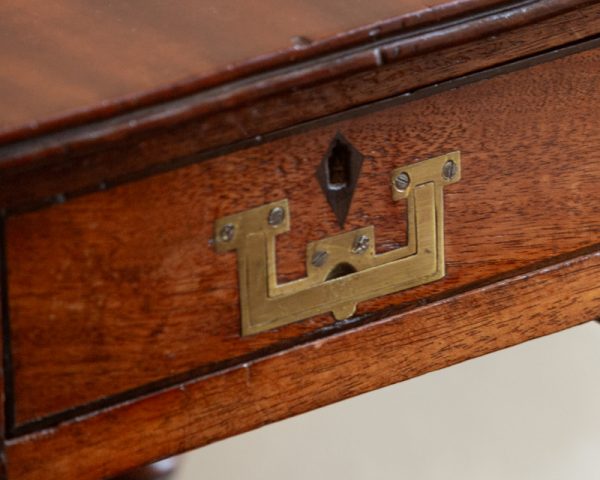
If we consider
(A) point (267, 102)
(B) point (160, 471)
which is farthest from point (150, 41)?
(B) point (160, 471)

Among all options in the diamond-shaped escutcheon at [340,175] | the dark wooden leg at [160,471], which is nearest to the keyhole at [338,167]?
the diamond-shaped escutcheon at [340,175]

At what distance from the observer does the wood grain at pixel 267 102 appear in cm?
113

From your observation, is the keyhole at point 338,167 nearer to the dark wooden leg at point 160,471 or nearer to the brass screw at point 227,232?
the brass screw at point 227,232

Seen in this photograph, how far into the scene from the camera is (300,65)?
1.20m

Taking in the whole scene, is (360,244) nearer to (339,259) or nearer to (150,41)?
(339,259)

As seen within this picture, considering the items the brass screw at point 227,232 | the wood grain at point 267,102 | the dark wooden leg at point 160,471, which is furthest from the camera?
the dark wooden leg at point 160,471

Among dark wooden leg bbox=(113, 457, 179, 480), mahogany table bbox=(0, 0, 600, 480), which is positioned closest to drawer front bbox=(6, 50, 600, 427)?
mahogany table bbox=(0, 0, 600, 480)

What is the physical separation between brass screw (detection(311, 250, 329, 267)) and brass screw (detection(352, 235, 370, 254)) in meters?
0.02

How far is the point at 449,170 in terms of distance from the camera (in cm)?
132

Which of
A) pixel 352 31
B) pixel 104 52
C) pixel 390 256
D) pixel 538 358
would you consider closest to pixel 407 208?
pixel 390 256

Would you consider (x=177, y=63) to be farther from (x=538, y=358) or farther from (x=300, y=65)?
(x=538, y=358)

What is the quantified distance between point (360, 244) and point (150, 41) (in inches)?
9.3

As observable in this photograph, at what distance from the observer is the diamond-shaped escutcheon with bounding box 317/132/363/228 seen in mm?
1271

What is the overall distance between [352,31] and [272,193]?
14cm
